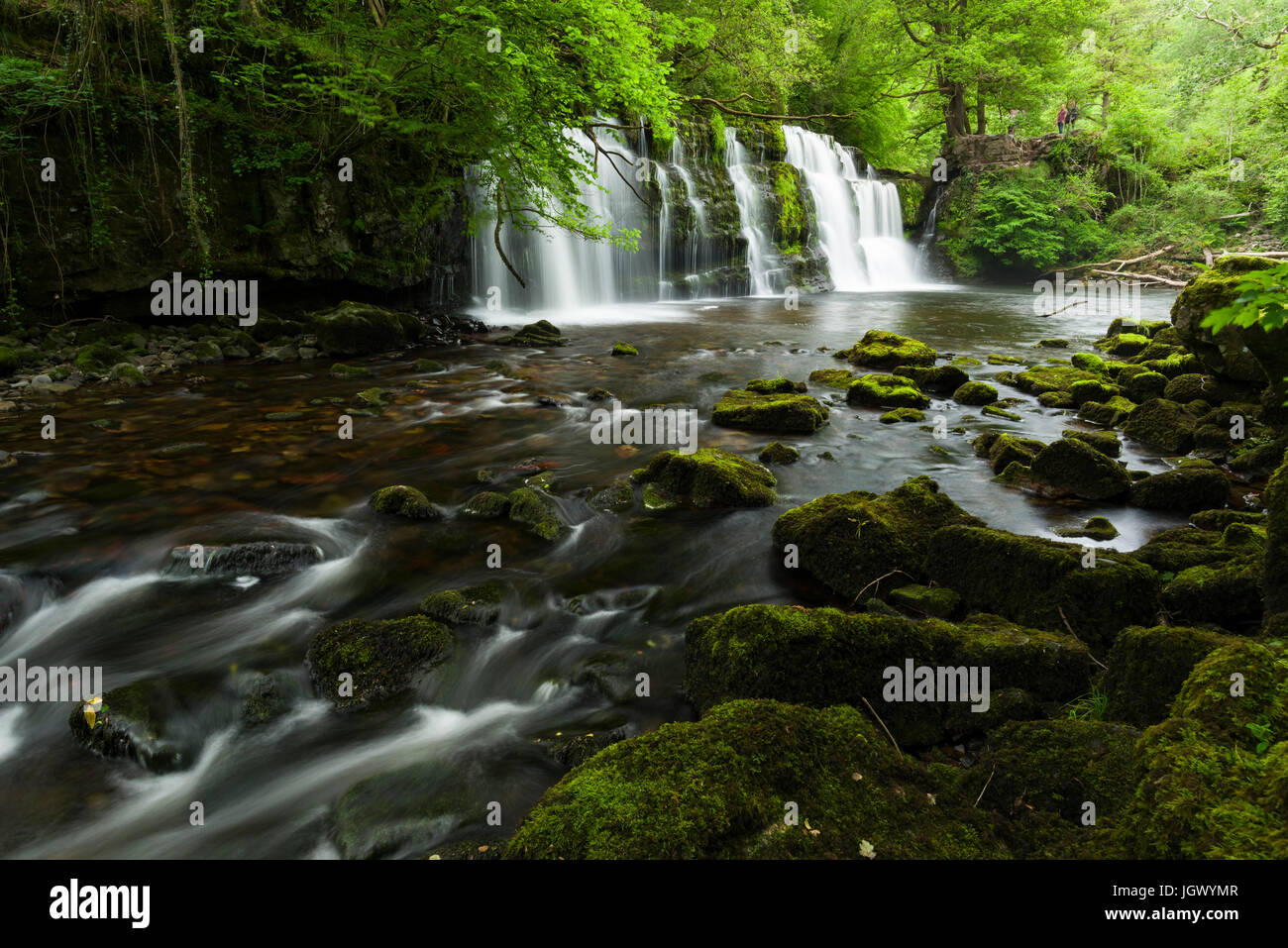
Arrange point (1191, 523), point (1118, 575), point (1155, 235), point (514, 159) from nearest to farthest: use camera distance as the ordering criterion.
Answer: point (1118, 575) → point (1191, 523) → point (514, 159) → point (1155, 235)

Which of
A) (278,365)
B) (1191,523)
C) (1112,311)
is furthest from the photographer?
(1112,311)

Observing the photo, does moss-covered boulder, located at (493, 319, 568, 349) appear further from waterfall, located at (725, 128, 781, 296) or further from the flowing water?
waterfall, located at (725, 128, 781, 296)

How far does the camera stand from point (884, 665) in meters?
3.29

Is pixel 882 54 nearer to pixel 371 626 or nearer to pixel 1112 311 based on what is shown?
pixel 1112 311

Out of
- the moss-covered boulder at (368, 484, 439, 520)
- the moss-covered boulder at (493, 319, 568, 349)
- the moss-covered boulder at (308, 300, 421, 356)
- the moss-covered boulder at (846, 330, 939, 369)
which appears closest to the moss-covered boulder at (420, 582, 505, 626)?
the moss-covered boulder at (368, 484, 439, 520)

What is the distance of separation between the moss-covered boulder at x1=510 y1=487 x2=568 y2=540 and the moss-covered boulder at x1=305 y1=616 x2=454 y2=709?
165cm

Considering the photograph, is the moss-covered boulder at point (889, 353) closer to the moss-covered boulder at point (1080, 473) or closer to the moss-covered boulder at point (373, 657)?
the moss-covered boulder at point (1080, 473)

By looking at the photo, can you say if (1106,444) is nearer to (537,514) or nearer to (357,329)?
(537,514)

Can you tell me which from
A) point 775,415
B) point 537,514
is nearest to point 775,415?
point 775,415

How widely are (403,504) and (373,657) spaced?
241cm

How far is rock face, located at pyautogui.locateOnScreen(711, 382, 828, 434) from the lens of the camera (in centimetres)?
889

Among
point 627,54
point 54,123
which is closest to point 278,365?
point 54,123

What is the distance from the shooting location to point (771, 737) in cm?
248

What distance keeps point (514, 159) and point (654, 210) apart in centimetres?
1012
